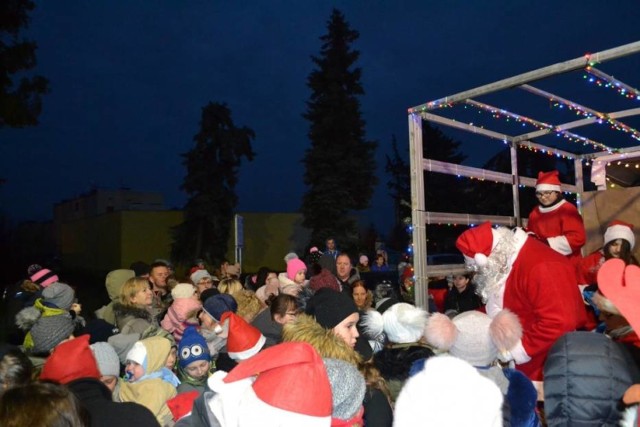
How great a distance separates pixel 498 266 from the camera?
366 cm

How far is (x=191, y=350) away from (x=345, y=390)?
2083 mm

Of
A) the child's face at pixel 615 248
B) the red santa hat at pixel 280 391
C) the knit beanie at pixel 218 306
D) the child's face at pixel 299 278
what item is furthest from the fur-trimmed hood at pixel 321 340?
the child's face at pixel 299 278

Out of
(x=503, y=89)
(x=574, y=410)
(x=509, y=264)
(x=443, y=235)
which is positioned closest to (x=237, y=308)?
(x=509, y=264)

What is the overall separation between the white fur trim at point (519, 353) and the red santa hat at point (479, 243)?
72 cm

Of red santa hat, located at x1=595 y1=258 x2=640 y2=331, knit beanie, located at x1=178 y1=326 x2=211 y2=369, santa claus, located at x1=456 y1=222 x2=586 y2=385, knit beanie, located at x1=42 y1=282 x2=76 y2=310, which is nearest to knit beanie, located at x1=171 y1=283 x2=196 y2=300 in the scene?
knit beanie, located at x1=42 y1=282 x2=76 y2=310

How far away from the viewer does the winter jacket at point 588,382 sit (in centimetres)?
238

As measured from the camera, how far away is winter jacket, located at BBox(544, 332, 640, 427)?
2381 millimetres

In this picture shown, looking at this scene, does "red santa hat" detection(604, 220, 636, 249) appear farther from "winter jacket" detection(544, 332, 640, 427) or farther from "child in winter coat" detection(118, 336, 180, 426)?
"child in winter coat" detection(118, 336, 180, 426)

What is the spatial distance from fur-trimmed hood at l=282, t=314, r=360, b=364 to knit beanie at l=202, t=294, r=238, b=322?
7.80 feet

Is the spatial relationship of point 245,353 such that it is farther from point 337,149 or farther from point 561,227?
point 337,149

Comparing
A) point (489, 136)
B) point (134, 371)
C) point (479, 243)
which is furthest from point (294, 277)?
point (479, 243)

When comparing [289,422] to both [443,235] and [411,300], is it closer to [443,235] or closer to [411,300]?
[411,300]

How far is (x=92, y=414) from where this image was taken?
95.5 inches

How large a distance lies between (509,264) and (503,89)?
1947 mm
